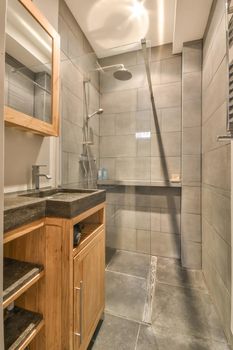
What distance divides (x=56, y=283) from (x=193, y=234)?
1.64m

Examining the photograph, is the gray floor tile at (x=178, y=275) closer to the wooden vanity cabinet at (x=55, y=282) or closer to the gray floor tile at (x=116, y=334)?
the gray floor tile at (x=116, y=334)

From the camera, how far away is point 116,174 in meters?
2.30

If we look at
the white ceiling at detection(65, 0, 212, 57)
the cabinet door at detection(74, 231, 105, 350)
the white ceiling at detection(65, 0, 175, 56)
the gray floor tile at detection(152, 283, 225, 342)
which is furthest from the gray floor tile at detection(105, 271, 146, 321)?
the white ceiling at detection(65, 0, 175, 56)

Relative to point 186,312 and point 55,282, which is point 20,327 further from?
point 186,312

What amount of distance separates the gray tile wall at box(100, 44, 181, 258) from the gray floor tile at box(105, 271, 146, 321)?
46 cm

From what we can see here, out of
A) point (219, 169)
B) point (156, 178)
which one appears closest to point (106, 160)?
point (156, 178)

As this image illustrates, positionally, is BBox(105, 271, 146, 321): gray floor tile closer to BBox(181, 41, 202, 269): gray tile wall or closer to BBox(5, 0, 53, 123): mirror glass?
BBox(181, 41, 202, 269): gray tile wall

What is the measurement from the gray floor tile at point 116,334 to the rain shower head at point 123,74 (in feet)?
7.87

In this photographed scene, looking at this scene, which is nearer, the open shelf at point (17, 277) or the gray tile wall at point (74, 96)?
the open shelf at point (17, 277)

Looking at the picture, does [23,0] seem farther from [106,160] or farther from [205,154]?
[205,154]

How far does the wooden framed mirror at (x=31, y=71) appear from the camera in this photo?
3.55 feet

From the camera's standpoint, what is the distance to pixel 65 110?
1.73m

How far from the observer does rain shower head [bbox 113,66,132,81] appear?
2172 millimetres

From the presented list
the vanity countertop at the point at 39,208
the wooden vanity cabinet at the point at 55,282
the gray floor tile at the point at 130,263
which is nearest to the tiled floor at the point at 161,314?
the gray floor tile at the point at 130,263
